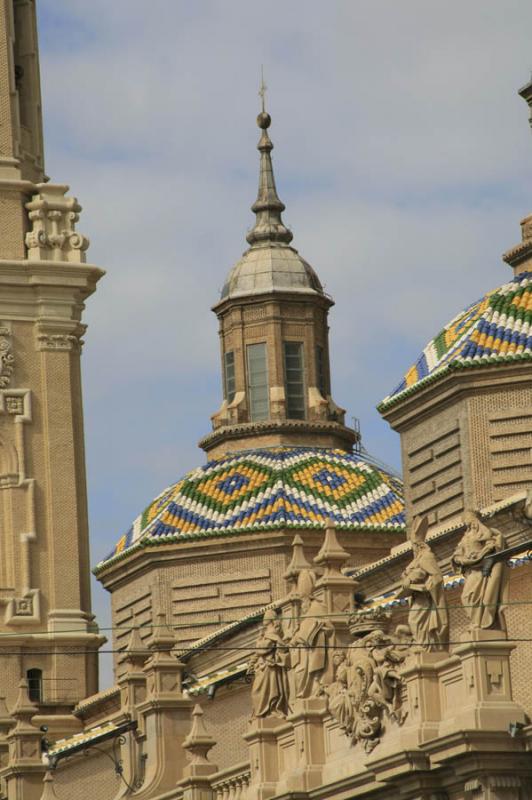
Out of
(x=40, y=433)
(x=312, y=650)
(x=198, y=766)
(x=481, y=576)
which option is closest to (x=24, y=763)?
(x=40, y=433)

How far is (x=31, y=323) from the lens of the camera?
69.6 m

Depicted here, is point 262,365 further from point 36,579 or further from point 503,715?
point 503,715

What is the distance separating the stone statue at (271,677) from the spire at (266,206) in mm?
29190

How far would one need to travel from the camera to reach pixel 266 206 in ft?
239

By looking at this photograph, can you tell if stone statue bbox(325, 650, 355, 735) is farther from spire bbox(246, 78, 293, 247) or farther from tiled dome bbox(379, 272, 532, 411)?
spire bbox(246, 78, 293, 247)

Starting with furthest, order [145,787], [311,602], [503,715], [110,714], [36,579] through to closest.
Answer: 1. [36,579]
2. [110,714]
3. [145,787]
4. [311,602]
5. [503,715]

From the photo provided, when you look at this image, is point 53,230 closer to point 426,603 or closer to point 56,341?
point 56,341

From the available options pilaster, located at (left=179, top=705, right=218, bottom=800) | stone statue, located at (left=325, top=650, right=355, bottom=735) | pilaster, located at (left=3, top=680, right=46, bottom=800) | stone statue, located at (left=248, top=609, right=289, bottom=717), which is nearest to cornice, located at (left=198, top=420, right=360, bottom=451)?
pilaster, located at (left=3, top=680, right=46, bottom=800)

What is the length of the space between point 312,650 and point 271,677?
5.09 feet

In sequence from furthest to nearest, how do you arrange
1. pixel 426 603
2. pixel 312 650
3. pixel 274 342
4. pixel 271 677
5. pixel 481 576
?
1. pixel 274 342
2. pixel 271 677
3. pixel 312 650
4. pixel 426 603
5. pixel 481 576

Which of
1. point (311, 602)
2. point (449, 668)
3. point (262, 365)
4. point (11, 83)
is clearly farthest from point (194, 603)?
point (449, 668)

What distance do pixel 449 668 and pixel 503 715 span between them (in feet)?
4.27

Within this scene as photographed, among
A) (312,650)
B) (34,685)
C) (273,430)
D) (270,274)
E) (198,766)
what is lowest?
(198,766)

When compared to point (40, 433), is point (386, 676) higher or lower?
lower
